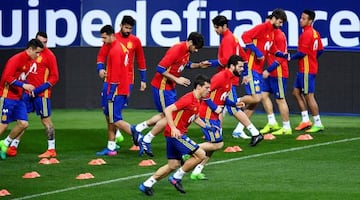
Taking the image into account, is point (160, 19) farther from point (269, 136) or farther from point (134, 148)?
point (134, 148)

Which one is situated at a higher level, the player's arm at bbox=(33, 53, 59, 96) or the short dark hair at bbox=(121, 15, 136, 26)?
the short dark hair at bbox=(121, 15, 136, 26)

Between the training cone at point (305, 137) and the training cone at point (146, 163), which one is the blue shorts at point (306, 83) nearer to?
the training cone at point (305, 137)

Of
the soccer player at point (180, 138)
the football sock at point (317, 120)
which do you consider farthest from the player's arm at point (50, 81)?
the football sock at point (317, 120)

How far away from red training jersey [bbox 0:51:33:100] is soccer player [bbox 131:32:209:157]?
6.83 feet

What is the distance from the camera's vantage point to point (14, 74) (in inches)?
758

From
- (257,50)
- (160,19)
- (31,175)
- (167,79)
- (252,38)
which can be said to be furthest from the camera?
(160,19)

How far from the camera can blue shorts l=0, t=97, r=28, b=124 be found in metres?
19.4

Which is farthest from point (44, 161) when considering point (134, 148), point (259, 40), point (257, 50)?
point (259, 40)

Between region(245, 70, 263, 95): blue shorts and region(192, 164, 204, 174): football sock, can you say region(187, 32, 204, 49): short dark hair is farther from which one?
region(245, 70, 263, 95): blue shorts

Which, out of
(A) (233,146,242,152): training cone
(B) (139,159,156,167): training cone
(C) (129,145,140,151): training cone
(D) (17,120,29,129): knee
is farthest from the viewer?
(C) (129,145,140,151): training cone

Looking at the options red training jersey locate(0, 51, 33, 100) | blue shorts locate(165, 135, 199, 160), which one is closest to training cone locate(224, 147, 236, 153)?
red training jersey locate(0, 51, 33, 100)

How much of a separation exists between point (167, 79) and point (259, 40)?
301cm

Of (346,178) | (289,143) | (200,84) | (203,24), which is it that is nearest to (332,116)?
(203,24)

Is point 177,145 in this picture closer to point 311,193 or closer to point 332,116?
point 311,193
